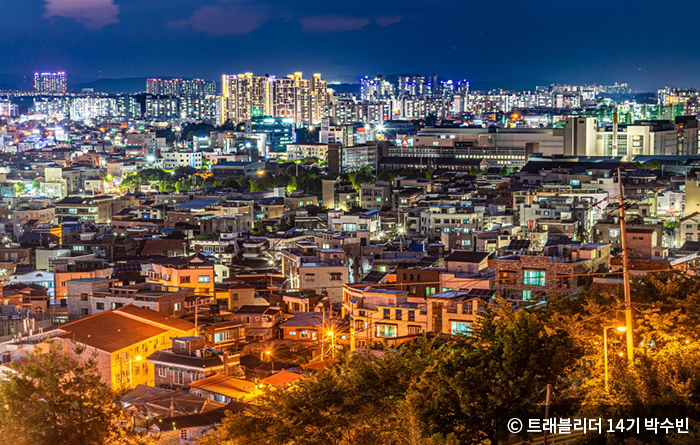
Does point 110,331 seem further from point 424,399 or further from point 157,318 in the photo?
point 424,399

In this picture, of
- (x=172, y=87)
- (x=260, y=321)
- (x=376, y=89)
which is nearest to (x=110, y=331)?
(x=260, y=321)

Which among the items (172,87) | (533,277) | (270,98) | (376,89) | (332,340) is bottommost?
(332,340)

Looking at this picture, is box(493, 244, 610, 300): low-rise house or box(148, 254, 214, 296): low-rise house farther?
box(148, 254, 214, 296): low-rise house

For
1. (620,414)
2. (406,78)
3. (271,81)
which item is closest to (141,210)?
(620,414)

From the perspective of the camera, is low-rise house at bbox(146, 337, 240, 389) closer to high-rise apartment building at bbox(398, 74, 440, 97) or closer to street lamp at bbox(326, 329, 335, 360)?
street lamp at bbox(326, 329, 335, 360)

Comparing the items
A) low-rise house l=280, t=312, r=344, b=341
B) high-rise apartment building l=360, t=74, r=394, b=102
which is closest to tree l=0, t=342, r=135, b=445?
low-rise house l=280, t=312, r=344, b=341

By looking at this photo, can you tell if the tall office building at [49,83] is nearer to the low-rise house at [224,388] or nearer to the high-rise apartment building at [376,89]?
the high-rise apartment building at [376,89]

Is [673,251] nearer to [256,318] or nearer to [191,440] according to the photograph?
[256,318]
